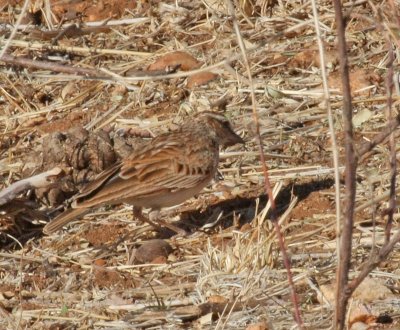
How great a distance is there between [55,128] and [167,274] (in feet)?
8.73

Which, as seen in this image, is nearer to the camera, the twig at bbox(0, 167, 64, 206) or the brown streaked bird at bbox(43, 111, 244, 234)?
the brown streaked bird at bbox(43, 111, 244, 234)

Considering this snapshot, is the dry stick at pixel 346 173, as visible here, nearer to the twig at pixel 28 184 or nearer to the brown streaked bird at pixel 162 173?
the brown streaked bird at pixel 162 173

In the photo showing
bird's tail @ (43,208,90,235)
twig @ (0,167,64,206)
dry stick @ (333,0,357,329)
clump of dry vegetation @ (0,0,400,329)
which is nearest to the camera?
dry stick @ (333,0,357,329)

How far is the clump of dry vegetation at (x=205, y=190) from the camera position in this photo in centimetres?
615

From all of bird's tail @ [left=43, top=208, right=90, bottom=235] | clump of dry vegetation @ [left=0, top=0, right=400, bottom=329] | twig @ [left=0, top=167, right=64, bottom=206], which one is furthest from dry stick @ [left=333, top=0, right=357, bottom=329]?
twig @ [left=0, top=167, right=64, bottom=206]

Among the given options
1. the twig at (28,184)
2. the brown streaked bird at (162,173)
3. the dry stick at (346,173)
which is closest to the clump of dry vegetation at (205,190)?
the twig at (28,184)

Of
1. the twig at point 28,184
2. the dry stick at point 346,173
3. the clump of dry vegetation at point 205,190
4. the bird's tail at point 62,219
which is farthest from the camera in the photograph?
the twig at point 28,184

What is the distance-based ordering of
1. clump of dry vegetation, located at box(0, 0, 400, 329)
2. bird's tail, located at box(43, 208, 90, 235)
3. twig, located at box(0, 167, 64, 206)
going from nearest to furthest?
clump of dry vegetation, located at box(0, 0, 400, 329)
bird's tail, located at box(43, 208, 90, 235)
twig, located at box(0, 167, 64, 206)

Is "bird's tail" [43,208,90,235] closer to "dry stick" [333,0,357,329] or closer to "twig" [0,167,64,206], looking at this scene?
"twig" [0,167,64,206]

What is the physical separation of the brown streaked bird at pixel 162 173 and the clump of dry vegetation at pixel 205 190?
26cm

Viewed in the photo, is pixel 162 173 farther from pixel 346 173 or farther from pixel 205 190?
pixel 346 173

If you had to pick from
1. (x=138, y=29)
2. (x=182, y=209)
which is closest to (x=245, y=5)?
(x=138, y=29)

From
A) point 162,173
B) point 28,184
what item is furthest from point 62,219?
point 162,173

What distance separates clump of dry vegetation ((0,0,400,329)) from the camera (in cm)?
615
